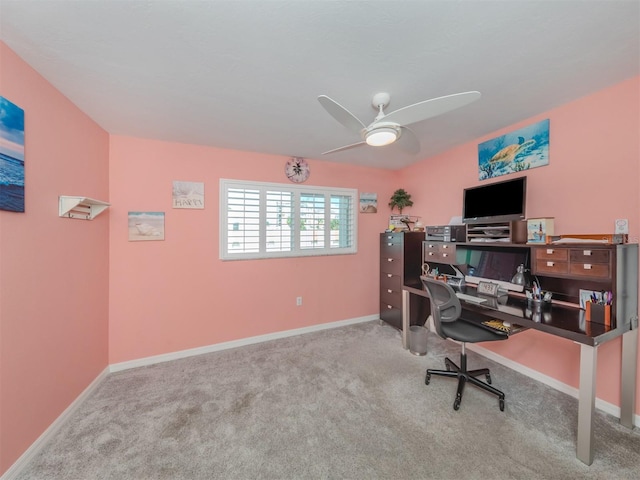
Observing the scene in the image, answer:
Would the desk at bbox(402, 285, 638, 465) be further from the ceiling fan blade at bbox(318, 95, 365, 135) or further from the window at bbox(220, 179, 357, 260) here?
the window at bbox(220, 179, 357, 260)

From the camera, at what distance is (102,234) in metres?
2.38

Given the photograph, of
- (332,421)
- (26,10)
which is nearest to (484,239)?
(332,421)

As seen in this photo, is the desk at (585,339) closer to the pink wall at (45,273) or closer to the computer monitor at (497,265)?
the computer monitor at (497,265)

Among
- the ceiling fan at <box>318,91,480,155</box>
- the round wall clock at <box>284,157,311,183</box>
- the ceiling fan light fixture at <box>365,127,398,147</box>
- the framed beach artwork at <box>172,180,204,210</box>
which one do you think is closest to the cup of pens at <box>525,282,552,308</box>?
→ the ceiling fan at <box>318,91,480,155</box>

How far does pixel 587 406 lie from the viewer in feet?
4.74

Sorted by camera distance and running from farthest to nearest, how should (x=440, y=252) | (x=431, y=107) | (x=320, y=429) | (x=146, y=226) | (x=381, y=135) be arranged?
(x=440, y=252) < (x=146, y=226) < (x=320, y=429) < (x=381, y=135) < (x=431, y=107)

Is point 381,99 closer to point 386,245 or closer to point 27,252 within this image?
point 386,245

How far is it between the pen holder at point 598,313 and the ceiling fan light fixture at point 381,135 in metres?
1.82

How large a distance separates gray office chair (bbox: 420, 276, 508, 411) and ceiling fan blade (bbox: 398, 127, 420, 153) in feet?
3.76

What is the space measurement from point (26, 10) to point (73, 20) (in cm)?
18

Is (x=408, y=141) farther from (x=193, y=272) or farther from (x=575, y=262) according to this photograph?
(x=193, y=272)

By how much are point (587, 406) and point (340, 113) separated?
Answer: 7.60 ft

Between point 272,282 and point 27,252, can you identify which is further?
point 272,282

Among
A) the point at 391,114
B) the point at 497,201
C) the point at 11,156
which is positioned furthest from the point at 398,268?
the point at 11,156
